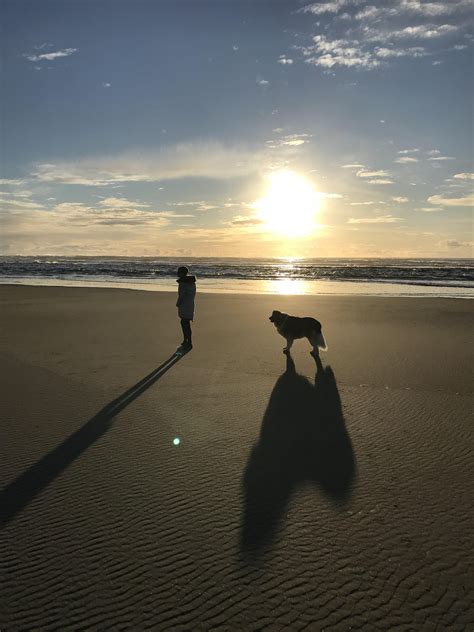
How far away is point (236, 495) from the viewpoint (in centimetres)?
403

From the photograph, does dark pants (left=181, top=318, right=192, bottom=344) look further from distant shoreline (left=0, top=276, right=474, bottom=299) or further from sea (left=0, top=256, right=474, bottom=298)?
sea (left=0, top=256, right=474, bottom=298)

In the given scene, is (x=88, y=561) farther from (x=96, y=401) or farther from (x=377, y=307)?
(x=377, y=307)

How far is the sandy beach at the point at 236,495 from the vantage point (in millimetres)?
2801

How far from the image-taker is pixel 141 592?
2875 millimetres

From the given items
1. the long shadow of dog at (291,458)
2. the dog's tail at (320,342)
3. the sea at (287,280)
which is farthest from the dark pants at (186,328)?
the sea at (287,280)

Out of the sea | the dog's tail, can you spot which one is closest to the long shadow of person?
the dog's tail

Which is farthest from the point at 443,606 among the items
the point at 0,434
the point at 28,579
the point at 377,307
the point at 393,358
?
the point at 377,307

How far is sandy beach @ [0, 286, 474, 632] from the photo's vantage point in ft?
9.19

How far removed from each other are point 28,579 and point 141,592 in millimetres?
784

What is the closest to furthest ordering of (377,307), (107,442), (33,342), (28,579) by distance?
1. (28,579)
2. (107,442)
3. (33,342)
4. (377,307)

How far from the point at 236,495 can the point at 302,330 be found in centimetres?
592

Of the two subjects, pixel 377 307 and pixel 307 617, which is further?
pixel 377 307

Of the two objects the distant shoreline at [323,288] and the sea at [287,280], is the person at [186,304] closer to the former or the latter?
the distant shoreline at [323,288]

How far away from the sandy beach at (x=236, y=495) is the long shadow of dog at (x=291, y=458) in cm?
2
